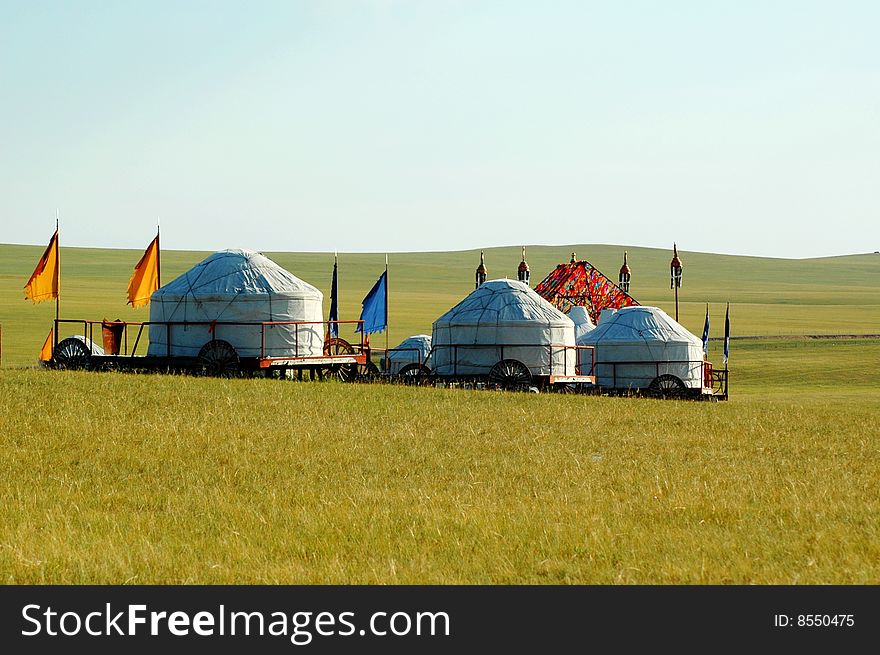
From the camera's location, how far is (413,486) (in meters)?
15.7

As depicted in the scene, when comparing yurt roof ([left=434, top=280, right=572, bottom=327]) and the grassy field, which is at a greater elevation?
yurt roof ([left=434, top=280, right=572, bottom=327])

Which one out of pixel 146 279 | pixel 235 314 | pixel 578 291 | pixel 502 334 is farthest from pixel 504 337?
pixel 578 291

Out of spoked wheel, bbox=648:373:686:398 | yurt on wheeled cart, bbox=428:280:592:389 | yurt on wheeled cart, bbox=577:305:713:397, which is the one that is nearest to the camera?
yurt on wheeled cart, bbox=428:280:592:389

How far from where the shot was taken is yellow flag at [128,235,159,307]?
35.9 metres

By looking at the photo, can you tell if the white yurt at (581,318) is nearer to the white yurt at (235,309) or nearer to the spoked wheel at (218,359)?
the white yurt at (235,309)

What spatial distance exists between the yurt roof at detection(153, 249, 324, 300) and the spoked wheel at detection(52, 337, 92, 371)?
9.09ft

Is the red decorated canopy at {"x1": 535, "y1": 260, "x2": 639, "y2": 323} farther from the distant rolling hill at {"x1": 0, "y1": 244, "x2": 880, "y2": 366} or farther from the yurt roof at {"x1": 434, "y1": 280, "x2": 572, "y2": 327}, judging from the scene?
the distant rolling hill at {"x1": 0, "y1": 244, "x2": 880, "y2": 366}

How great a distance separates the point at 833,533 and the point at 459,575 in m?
4.01

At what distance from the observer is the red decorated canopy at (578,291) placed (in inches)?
2520

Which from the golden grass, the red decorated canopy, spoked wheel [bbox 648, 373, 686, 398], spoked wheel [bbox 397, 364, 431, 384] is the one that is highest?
the red decorated canopy

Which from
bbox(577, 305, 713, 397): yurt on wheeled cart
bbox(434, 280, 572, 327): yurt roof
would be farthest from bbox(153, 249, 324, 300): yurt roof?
bbox(577, 305, 713, 397): yurt on wheeled cart

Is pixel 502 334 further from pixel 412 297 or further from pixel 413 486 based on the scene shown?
pixel 412 297

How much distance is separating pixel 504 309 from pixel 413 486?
2805 centimetres

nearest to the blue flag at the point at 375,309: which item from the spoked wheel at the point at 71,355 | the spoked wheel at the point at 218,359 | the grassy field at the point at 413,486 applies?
the spoked wheel at the point at 218,359
